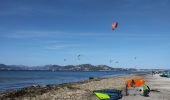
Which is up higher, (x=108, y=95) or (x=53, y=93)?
(x=108, y=95)

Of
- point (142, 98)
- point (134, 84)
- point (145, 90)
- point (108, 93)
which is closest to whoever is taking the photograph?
point (108, 93)

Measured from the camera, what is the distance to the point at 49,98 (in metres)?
25.2

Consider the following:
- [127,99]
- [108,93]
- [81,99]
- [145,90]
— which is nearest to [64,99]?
[81,99]

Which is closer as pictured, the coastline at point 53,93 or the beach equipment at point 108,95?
the beach equipment at point 108,95

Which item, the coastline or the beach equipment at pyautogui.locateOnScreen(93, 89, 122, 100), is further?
the coastline

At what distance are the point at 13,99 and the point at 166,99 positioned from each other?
13852 millimetres

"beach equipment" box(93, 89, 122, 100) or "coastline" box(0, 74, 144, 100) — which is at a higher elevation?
"beach equipment" box(93, 89, 122, 100)

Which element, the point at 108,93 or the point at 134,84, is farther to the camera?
the point at 134,84

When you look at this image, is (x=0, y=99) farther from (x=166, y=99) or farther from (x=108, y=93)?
(x=166, y=99)

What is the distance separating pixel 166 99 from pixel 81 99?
7.51 meters

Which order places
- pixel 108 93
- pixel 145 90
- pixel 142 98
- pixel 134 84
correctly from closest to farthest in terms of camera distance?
pixel 108 93 → pixel 142 98 → pixel 145 90 → pixel 134 84

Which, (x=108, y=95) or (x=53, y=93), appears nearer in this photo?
(x=108, y=95)

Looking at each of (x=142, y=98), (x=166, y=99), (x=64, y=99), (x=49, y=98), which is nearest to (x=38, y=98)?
(x=49, y=98)

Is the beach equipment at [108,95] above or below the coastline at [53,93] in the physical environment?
above
